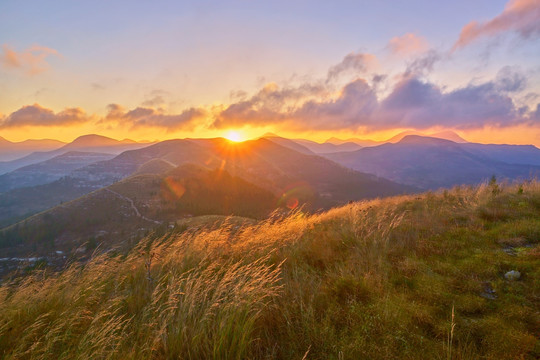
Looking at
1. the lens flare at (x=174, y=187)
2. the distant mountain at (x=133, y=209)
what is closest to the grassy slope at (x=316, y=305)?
the distant mountain at (x=133, y=209)

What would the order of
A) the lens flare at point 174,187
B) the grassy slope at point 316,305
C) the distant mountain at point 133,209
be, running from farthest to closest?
the lens flare at point 174,187
the distant mountain at point 133,209
the grassy slope at point 316,305

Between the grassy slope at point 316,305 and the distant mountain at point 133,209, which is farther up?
the grassy slope at point 316,305

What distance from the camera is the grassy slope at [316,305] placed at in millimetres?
3053

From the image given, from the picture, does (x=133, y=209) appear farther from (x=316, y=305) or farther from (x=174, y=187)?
(x=316, y=305)

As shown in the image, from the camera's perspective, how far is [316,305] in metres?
3.88

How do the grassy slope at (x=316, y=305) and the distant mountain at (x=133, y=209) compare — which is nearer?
the grassy slope at (x=316, y=305)

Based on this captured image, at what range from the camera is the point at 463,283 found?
420 cm

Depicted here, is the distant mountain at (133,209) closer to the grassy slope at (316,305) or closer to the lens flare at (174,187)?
the lens flare at (174,187)

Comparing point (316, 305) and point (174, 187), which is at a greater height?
point (316, 305)

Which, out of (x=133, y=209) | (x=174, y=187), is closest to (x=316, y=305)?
(x=133, y=209)

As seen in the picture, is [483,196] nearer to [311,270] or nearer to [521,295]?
[521,295]

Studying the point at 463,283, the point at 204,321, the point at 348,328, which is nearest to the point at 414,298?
A: the point at 463,283

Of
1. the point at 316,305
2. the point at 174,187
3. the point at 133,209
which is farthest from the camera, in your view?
the point at 174,187

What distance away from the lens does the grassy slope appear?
3053mm
